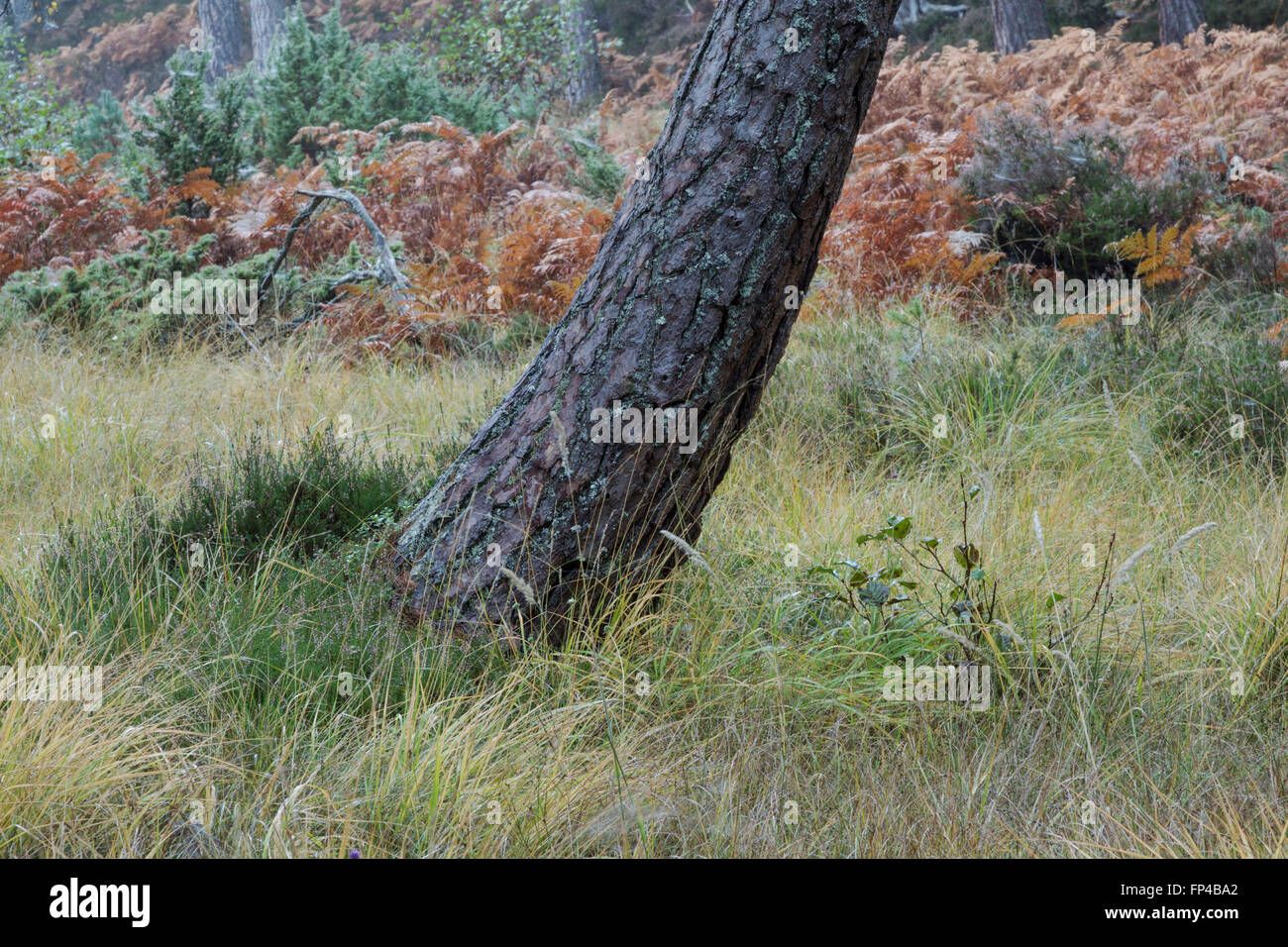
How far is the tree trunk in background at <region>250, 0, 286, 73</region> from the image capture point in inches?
654

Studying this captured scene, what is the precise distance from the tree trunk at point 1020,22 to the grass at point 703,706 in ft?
33.4

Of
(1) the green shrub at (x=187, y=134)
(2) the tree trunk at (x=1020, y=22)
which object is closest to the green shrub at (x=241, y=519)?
(1) the green shrub at (x=187, y=134)

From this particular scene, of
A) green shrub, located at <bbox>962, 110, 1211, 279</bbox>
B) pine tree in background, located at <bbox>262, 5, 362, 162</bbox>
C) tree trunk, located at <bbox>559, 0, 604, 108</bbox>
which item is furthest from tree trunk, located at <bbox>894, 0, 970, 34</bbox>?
green shrub, located at <bbox>962, 110, 1211, 279</bbox>

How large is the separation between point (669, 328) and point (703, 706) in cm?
97

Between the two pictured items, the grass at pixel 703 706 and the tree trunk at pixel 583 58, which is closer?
the grass at pixel 703 706

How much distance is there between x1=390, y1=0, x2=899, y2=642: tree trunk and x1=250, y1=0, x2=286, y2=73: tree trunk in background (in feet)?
53.3

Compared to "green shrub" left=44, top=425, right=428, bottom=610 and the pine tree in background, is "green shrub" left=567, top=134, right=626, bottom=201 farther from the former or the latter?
"green shrub" left=44, top=425, right=428, bottom=610

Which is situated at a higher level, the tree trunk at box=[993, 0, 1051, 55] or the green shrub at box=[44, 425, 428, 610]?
the tree trunk at box=[993, 0, 1051, 55]

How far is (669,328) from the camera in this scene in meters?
2.65

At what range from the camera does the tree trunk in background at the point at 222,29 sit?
1777cm

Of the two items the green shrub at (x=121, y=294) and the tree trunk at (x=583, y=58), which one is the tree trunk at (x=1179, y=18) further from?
the green shrub at (x=121, y=294)
